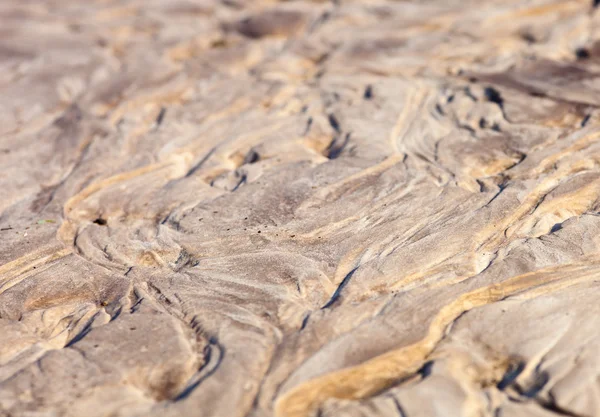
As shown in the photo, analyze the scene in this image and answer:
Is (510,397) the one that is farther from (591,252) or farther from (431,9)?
(431,9)

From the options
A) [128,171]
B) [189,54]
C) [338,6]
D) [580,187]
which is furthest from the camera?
[338,6]

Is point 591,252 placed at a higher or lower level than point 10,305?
higher

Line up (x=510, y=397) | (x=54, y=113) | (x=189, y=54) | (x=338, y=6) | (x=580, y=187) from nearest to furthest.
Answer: (x=510, y=397) < (x=580, y=187) < (x=54, y=113) < (x=189, y=54) < (x=338, y=6)

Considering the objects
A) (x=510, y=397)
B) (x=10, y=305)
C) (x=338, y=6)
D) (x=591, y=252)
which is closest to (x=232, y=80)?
(x=338, y=6)

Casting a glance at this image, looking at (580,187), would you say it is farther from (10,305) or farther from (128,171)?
(10,305)

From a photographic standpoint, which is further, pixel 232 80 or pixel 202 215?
pixel 232 80

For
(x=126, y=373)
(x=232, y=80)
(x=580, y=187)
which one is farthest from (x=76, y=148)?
(x=580, y=187)
